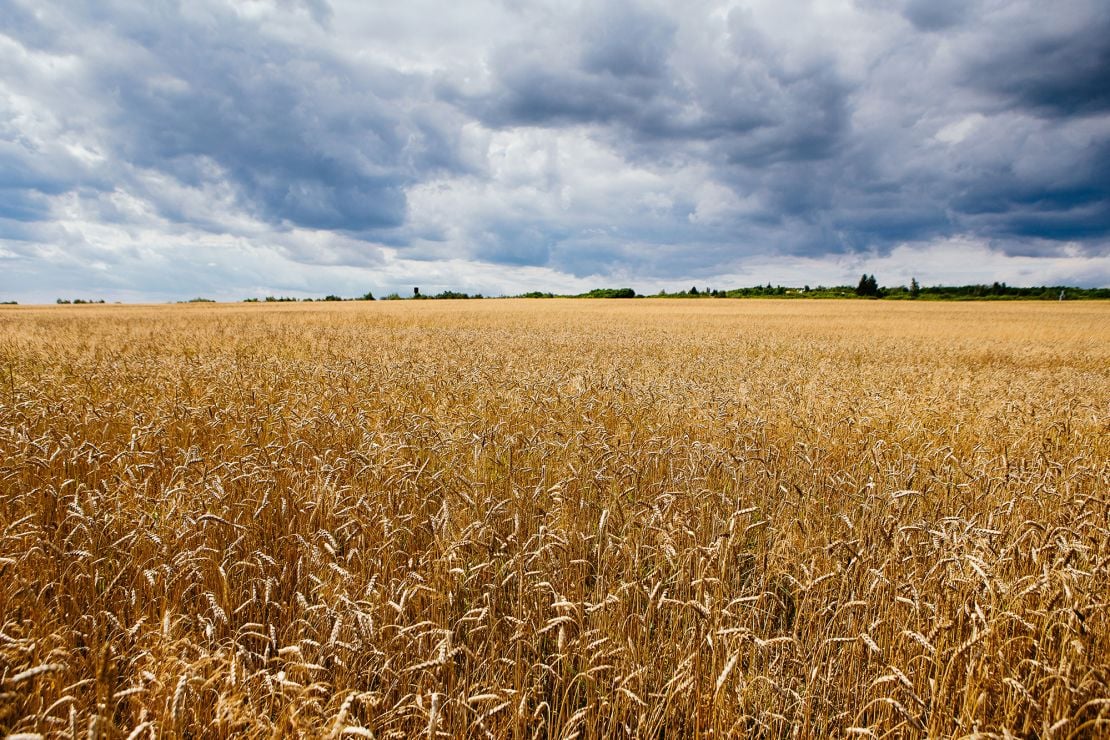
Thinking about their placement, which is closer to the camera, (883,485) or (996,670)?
(996,670)

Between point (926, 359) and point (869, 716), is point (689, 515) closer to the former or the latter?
point (869, 716)

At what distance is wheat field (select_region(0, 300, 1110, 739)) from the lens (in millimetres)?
2139

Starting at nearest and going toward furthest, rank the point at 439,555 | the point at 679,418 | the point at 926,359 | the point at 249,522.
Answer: the point at 439,555
the point at 249,522
the point at 679,418
the point at 926,359

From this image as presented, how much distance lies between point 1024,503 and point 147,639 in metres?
6.42

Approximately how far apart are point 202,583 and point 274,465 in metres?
1.36

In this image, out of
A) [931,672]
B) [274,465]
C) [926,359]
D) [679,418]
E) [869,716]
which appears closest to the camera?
[869,716]

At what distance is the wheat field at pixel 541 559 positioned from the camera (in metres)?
2.14

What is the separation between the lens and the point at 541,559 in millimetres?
3154

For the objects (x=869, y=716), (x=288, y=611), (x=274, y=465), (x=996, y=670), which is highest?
(x=274, y=465)

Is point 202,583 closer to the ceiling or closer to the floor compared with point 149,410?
closer to the floor

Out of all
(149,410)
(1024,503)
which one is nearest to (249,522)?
(149,410)

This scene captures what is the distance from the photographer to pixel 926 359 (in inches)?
Result: 623

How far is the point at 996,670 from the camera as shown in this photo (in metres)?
2.45

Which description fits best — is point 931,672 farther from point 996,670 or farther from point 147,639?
point 147,639
